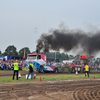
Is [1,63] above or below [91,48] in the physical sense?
below

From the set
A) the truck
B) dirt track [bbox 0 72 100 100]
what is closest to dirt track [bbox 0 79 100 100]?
dirt track [bbox 0 72 100 100]

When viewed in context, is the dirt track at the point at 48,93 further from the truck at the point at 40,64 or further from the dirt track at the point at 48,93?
the truck at the point at 40,64

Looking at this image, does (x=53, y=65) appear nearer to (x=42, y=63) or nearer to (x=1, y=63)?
(x=42, y=63)

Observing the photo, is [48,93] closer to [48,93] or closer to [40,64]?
[48,93]

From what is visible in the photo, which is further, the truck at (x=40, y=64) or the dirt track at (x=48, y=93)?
the truck at (x=40, y=64)

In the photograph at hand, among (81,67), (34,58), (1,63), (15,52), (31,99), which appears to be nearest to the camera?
(31,99)

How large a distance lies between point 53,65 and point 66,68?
283cm

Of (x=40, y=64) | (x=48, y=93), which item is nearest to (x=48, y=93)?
(x=48, y=93)

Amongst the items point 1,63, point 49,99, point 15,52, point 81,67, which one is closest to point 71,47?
point 81,67

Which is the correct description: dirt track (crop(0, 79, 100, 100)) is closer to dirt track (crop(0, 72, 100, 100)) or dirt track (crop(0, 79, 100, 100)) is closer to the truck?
dirt track (crop(0, 72, 100, 100))

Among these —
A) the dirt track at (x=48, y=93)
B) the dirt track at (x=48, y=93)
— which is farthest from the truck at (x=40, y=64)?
the dirt track at (x=48, y=93)

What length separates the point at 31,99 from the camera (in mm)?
7648

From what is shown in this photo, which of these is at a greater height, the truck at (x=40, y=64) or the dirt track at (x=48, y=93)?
the truck at (x=40, y=64)

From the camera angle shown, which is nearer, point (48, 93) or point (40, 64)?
point (48, 93)
